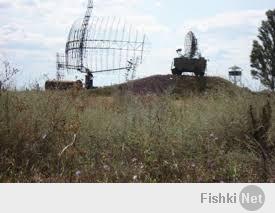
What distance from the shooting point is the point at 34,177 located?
570 cm

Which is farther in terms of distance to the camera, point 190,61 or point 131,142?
point 190,61

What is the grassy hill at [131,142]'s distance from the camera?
6.02 meters

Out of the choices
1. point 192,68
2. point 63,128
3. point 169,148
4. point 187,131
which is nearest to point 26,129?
point 63,128

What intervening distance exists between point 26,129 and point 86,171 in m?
1.17

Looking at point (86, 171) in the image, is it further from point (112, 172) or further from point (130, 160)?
point (130, 160)

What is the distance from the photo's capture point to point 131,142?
24.7 ft

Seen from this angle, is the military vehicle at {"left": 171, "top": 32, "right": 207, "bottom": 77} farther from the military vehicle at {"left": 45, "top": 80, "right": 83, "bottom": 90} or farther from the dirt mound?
the military vehicle at {"left": 45, "top": 80, "right": 83, "bottom": 90}

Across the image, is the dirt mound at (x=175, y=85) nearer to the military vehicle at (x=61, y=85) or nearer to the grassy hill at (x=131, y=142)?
the grassy hill at (x=131, y=142)

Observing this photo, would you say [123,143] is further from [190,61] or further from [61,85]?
[190,61]

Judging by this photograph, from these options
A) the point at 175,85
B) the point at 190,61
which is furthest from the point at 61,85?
the point at 190,61

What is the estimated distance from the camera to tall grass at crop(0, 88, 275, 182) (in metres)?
6.02

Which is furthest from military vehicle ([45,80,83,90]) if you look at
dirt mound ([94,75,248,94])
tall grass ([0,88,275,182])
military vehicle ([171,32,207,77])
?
military vehicle ([171,32,207,77])

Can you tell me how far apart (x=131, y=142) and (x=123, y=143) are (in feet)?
0.36

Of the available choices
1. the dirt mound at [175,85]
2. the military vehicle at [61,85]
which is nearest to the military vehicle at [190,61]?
the dirt mound at [175,85]
